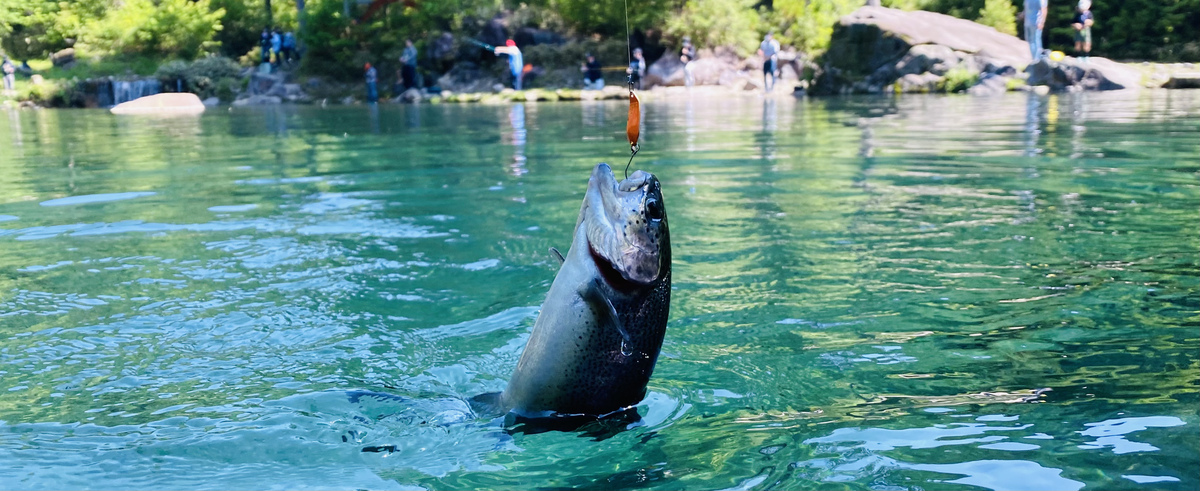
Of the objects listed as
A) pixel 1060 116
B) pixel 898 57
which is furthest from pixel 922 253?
pixel 898 57

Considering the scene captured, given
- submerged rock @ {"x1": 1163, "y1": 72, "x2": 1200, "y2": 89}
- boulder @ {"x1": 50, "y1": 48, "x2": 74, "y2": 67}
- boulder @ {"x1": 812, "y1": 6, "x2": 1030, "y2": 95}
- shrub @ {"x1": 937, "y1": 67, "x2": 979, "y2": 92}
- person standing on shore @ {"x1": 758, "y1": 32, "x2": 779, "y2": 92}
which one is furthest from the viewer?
boulder @ {"x1": 50, "y1": 48, "x2": 74, "y2": 67}

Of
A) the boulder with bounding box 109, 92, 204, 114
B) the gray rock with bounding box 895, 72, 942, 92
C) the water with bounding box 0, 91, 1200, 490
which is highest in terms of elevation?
the boulder with bounding box 109, 92, 204, 114

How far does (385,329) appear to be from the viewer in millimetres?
5359

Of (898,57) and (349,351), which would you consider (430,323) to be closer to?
(349,351)

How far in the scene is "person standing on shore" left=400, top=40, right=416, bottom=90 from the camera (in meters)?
41.7

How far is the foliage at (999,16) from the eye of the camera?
42.0 meters

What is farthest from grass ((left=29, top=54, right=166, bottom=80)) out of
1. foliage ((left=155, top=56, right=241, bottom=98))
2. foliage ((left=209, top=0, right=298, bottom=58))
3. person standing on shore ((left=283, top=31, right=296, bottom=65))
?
person standing on shore ((left=283, top=31, right=296, bottom=65))

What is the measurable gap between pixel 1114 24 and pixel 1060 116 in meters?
26.2

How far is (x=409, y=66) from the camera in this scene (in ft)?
138

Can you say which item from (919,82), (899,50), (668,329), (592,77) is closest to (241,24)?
(592,77)

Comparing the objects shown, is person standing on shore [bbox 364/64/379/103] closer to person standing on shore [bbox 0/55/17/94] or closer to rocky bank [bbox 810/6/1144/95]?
person standing on shore [bbox 0/55/17/94]

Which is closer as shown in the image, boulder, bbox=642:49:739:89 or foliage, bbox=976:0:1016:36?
boulder, bbox=642:49:739:89

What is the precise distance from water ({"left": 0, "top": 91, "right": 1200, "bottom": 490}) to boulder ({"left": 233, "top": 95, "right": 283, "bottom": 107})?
30839 millimetres

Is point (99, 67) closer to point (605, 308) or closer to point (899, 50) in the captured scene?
point (899, 50)
